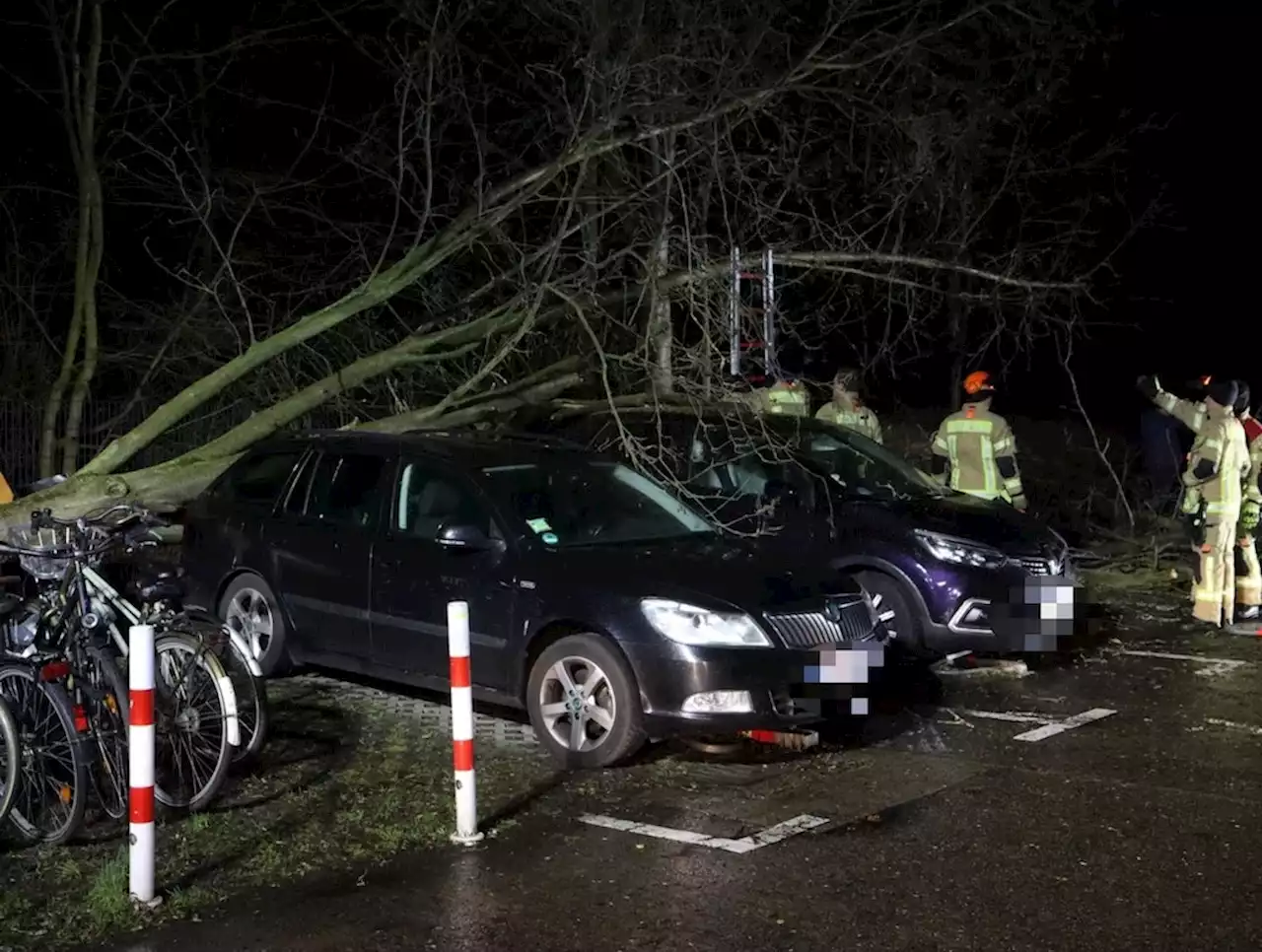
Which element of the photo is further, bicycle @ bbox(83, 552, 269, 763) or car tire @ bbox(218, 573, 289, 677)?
car tire @ bbox(218, 573, 289, 677)

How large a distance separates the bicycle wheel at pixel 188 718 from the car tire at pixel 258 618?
2127 mm

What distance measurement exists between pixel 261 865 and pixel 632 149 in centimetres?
841

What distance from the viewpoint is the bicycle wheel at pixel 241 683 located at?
607 centimetres

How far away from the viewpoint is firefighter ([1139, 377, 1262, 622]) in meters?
10.4

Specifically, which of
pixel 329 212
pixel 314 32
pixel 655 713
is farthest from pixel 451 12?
pixel 655 713

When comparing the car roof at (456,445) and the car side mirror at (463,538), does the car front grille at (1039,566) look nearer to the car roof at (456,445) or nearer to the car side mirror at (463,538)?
the car roof at (456,445)

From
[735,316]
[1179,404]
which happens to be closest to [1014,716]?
[735,316]

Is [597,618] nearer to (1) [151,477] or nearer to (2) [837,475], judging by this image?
(2) [837,475]

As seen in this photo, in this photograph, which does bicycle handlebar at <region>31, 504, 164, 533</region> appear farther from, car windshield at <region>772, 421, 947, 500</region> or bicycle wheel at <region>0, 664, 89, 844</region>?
car windshield at <region>772, 421, 947, 500</region>

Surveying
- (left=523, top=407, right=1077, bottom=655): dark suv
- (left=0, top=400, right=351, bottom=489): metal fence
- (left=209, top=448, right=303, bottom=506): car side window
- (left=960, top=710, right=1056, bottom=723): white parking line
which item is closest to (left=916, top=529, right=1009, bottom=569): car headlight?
(left=523, top=407, right=1077, bottom=655): dark suv

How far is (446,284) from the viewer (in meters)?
13.1

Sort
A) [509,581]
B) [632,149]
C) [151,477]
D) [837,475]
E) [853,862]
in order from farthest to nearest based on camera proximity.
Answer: [632,149] < [151,477] < [837,475] < [509,581] < [853,862]

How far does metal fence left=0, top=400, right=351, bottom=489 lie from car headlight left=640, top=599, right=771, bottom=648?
25.2ft

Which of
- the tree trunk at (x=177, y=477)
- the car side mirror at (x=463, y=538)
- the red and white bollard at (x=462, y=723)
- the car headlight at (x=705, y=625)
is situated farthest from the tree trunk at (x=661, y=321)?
the red and white bollard at (x=462, y=723)
